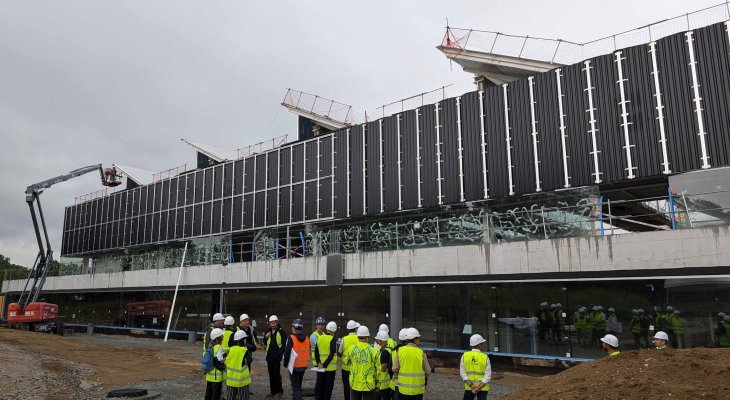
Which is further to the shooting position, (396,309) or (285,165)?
(285,165)

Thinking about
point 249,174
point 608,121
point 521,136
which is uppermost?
point 249,174

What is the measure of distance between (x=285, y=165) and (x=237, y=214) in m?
5.09

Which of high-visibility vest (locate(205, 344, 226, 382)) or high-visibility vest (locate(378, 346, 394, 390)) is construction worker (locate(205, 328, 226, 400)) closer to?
high-visibility vest (locate(205, 344, 226, 382))

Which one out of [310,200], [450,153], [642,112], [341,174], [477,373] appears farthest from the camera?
[310,200]

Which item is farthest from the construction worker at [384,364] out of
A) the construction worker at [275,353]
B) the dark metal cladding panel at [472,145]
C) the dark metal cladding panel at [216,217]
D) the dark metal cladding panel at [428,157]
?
the dark metal cladding panel at [216,217]

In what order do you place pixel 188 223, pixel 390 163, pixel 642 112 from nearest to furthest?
1. pixel 642 112
2. pixel 390 163
3. pixel 188 223

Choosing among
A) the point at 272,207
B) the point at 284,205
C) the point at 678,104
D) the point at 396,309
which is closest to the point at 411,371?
the point at 396,309

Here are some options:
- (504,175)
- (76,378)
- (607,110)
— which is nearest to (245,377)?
(76,378)

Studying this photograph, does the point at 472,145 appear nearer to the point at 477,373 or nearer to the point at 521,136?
the point at 521,136

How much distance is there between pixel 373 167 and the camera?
25.5m

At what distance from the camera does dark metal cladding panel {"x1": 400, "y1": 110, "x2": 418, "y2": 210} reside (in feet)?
77.5

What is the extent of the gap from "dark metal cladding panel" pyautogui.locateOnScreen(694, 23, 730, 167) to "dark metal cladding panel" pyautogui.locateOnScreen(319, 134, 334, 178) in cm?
1691

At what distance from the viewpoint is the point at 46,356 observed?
67.8 ft

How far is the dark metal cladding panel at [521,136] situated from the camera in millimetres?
20203
